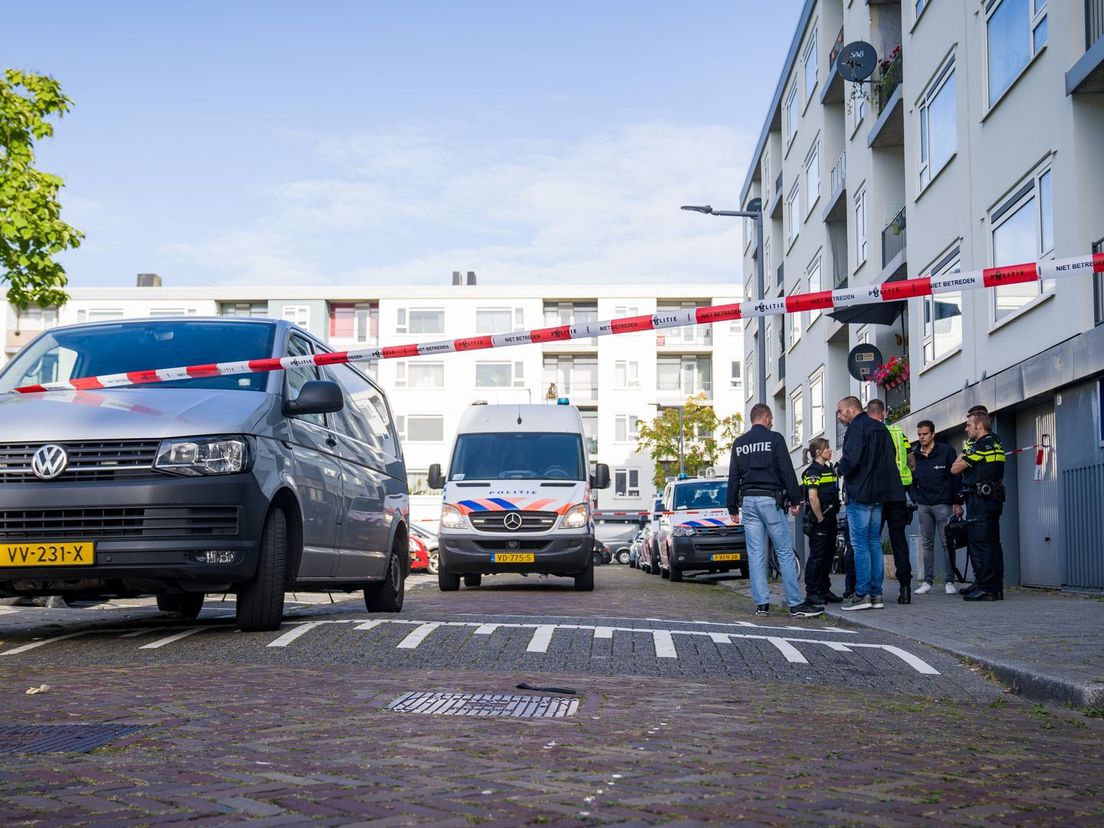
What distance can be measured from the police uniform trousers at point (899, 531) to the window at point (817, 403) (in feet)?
68.1

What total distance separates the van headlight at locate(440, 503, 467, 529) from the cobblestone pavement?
9.33m

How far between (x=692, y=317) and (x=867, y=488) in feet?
10.8

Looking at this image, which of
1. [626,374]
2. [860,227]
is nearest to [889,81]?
[860,227]

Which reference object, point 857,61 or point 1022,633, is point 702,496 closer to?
point 857,61

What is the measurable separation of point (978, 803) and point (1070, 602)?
10.2 m

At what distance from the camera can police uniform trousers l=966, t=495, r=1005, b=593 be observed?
13.6m

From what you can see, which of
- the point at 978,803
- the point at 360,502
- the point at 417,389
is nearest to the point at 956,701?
the point at 978,803

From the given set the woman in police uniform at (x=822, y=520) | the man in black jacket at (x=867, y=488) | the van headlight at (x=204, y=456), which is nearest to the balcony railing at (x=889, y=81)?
the woman in police uniform at (x=822, y=520)

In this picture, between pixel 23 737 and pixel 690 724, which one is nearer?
pixel 23 737

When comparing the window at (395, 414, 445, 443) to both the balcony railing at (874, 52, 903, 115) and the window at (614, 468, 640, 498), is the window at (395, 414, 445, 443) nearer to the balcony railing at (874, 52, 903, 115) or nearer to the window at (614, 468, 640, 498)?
the window at (614, 468, 640, 498)

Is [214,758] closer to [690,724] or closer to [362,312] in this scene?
[690,724]

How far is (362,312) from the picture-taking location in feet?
247

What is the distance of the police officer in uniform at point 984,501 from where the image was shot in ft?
44.6

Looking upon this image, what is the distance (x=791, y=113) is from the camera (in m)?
40.0
